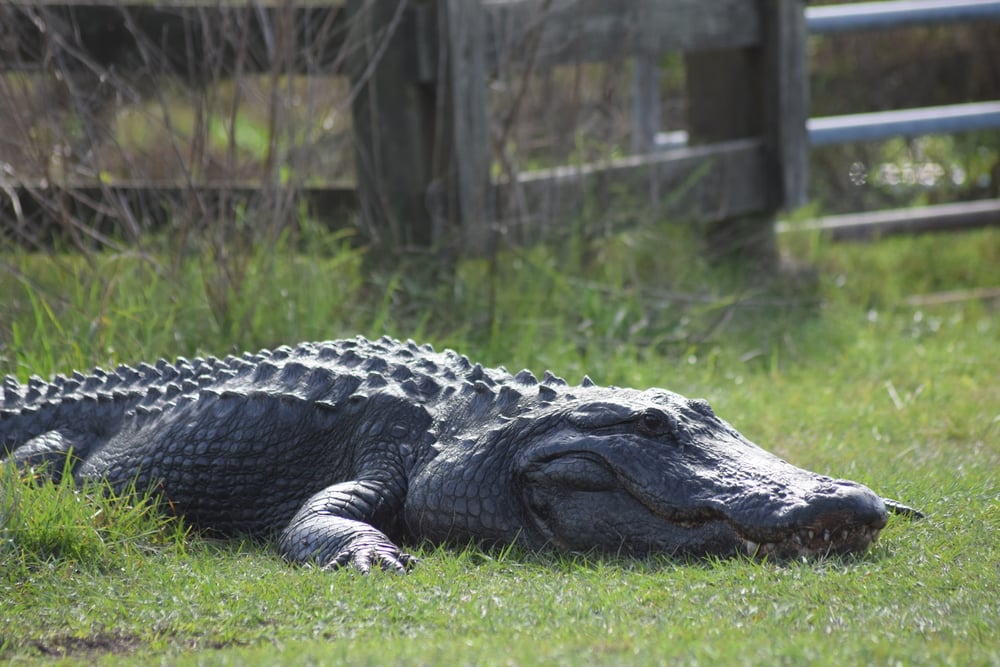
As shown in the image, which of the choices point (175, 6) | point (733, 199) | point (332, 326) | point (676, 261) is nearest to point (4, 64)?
point (175, 6)

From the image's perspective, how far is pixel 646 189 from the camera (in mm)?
7176

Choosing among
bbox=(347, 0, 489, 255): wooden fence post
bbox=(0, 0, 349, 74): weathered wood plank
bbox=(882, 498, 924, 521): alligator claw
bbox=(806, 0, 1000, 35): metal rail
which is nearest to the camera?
bbox=(882, 498, 924, 521): alligator claw

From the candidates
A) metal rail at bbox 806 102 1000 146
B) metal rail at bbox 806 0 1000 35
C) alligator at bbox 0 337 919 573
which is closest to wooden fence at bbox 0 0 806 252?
metal rail at bbox 806 0 1000 35

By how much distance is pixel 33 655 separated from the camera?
9.43 ft

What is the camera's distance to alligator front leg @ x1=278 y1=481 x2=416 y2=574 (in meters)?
3.46

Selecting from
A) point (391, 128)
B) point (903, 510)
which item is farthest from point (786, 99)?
point (903, 510)

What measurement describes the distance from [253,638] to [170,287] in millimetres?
3120

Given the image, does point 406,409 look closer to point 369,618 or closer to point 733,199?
point 369,618

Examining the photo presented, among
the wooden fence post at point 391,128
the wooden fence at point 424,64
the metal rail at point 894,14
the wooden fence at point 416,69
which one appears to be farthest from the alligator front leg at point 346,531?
the metal rail at point 894,14

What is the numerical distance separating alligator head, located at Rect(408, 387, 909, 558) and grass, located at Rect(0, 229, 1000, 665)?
0.09 meters

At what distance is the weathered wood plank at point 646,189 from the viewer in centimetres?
671

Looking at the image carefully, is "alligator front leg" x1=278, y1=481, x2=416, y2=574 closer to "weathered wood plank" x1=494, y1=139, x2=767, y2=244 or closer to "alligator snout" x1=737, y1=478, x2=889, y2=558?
"alligator snout" x1=737, y1=478, x2=889, y2=558

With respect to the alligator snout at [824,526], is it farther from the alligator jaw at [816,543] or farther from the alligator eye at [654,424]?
the alligator eye at [654,424]

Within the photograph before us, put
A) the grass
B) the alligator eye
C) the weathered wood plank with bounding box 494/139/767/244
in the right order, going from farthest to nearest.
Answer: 1. the weathered wood plank with bounding box 494/139/767/244
2. the alligator eye
3. the grass
